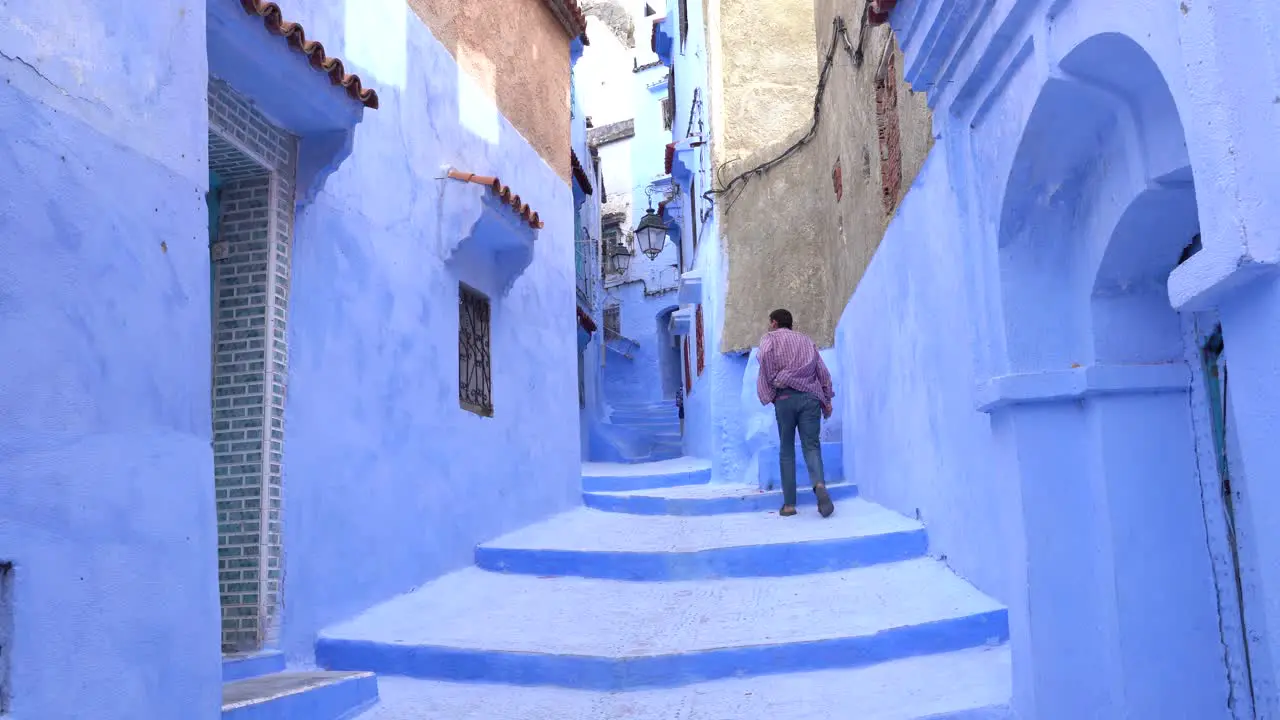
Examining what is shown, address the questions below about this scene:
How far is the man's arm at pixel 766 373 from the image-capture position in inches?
313

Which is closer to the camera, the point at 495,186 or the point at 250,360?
the point at 250,360

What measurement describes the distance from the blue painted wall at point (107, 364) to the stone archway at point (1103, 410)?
2.91 meters

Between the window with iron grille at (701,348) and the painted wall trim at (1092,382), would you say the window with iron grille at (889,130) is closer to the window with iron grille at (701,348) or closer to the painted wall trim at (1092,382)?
the painted wall trim at (1092,382)

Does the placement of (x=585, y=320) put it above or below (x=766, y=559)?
above

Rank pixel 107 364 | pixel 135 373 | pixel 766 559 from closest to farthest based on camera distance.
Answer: pixel 107 364
pixel 135 373
pixel 766 559

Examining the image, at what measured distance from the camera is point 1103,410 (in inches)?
135

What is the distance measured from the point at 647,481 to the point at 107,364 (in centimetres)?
991

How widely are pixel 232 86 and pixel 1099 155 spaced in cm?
359

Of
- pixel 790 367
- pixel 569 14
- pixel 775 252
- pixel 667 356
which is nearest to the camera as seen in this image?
pixel 790 367

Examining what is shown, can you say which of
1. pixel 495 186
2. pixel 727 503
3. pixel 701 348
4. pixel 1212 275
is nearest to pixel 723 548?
pixel 727 503

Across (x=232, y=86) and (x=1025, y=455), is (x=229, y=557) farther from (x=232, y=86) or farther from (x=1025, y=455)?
(x=1025, y=455)

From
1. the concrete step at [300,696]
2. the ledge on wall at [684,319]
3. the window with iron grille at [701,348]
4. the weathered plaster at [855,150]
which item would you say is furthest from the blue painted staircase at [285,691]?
the ledge on wall at [684,319]

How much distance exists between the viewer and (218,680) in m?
3.51

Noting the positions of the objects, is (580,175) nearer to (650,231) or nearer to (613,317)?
(650,231)
